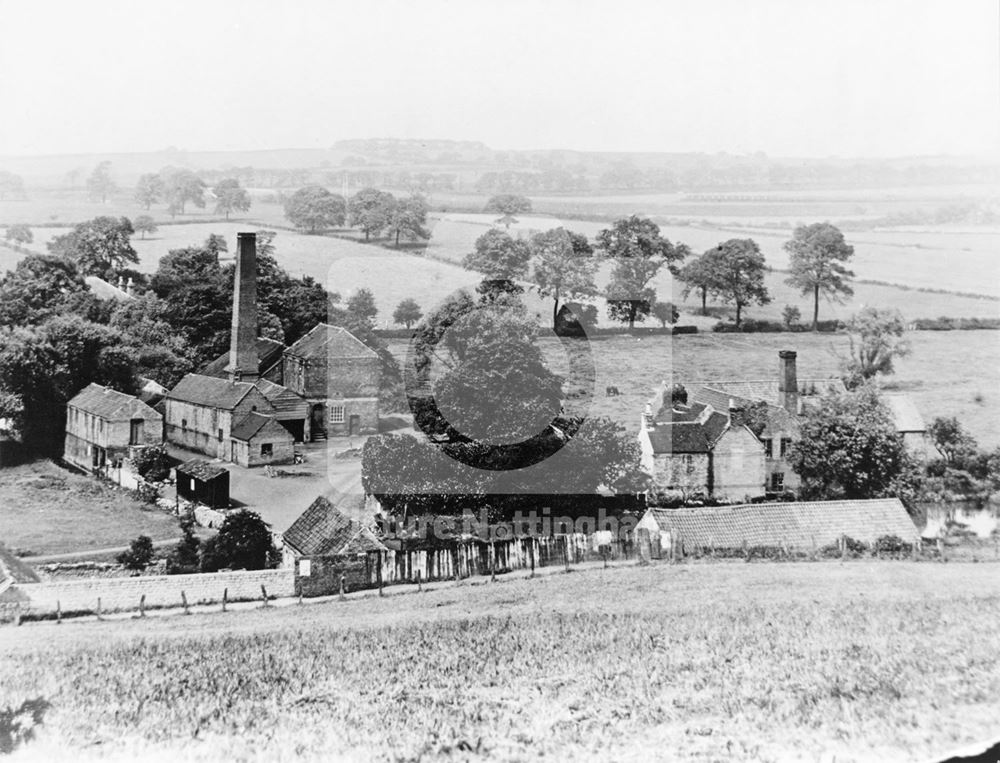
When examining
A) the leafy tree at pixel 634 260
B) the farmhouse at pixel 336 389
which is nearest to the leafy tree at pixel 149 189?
the farmhouse at pixel 336 389

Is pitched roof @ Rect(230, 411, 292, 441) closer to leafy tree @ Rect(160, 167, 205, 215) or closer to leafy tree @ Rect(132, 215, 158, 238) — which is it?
leafy tree @ Rect(160, 167, 205, 215)

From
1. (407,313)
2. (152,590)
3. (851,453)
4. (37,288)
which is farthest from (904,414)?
(37,288)

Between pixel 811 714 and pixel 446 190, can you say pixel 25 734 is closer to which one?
pixel 811 714

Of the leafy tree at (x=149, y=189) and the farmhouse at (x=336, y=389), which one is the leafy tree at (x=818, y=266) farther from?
the leafy tree at (x=149, y=189)

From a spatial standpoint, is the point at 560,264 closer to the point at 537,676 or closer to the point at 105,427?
the point at 105,427

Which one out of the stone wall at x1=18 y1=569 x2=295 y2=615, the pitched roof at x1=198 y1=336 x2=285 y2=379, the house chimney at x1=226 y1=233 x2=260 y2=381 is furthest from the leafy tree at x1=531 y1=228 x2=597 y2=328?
the stone wall at x1=18 y1=569 x2=295 y2=615

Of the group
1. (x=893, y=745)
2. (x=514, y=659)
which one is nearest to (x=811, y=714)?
(x=893, y=745)
